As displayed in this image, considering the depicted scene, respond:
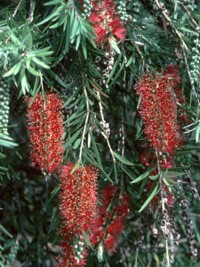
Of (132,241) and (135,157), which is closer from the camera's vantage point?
(135,157)

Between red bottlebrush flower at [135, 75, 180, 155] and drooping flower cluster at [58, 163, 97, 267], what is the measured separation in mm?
171

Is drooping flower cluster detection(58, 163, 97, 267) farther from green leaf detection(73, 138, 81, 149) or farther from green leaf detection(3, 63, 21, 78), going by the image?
green leaf detection(3, 63, 21, 78)

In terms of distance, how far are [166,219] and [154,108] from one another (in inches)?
10.8

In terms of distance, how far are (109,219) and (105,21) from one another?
0.52 m

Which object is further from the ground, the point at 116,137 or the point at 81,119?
the point at 81,119

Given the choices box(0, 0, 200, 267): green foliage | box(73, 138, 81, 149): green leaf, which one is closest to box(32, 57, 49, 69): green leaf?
box(0, 0, 200, 267): green foliage

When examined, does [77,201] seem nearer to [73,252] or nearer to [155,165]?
[73,252]

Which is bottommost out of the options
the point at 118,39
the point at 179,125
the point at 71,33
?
the point at 179,125

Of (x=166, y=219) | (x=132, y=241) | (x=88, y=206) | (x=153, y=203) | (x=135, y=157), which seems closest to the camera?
(x=88, y=206)

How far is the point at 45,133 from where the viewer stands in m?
1.39

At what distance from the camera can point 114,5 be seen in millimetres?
1494

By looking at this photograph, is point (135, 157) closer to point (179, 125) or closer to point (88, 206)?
point (179, 125)

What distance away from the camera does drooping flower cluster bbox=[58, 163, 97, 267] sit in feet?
4.58

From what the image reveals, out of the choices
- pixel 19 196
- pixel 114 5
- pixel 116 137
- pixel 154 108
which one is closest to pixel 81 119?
pixel 154 108
